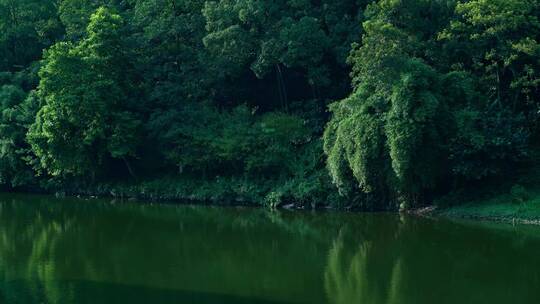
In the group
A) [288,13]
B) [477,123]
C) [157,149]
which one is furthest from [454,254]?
[157,149]

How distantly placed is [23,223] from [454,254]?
619 inches

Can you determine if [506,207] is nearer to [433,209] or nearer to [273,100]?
[433,209]

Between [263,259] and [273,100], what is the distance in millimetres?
18865

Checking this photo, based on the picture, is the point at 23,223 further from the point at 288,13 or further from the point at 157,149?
the point at 288,13

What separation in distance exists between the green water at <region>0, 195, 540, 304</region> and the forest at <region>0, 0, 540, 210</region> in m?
2.84

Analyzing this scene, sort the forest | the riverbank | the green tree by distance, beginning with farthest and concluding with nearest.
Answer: the green tree
the forest
the riverbank

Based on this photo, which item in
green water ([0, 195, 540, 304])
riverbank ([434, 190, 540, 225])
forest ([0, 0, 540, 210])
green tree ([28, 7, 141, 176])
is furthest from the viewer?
green tree ([28, 7, 141, 176])

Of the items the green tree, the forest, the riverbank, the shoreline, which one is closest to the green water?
the shoreline

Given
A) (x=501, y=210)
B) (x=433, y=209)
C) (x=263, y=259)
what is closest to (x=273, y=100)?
(x=433, y=209)

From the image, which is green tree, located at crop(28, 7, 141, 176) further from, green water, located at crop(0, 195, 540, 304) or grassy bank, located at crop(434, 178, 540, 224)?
grassy bank, located at crop(434, 178, 540, 224)

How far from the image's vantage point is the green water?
1373 centimetres

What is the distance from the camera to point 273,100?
3541 cm

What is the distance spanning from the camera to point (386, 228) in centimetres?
2212

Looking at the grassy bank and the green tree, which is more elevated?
the green tree
